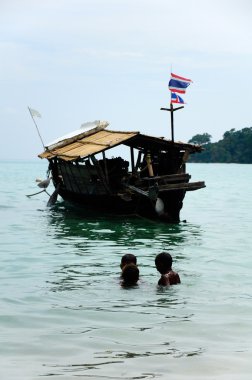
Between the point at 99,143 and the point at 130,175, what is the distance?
4.06 feet

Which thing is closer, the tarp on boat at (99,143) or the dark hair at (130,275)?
the dark hair at (130,275)

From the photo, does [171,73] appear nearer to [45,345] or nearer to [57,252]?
[57,252]

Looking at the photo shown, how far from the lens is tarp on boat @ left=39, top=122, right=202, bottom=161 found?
60.8 feet

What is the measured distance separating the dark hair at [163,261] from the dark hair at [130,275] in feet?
1.03

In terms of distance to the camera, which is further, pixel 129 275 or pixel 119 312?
pixel 129 275

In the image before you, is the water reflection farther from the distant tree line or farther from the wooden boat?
the distant tree line

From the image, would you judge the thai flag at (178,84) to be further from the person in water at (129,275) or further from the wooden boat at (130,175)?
the person in water at (129,275)

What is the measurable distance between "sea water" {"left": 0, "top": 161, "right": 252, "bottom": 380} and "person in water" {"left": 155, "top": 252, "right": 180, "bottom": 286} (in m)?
0.12

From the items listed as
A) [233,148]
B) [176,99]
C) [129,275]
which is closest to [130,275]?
[129,275]

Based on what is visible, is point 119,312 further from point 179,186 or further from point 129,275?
point 179,186

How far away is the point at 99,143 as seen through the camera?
19.4m

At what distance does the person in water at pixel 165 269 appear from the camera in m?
8.94

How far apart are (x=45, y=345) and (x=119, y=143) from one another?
11994 mm

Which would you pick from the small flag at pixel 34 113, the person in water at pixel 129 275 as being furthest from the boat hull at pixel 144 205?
the person in water at pixel 129 275
